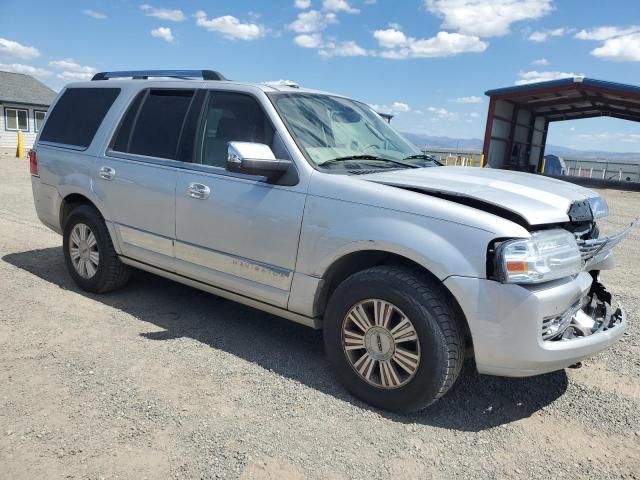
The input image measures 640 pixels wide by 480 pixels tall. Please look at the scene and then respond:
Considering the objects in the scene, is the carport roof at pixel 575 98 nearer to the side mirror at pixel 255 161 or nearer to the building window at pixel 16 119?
the side mirror at pixel 255 161

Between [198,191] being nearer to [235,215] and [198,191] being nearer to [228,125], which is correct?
[235,215]

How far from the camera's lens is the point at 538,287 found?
2.82 metres

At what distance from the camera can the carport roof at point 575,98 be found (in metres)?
24.0

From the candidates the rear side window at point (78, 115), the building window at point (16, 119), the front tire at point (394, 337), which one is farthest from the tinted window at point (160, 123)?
the building window at point (16, 119)

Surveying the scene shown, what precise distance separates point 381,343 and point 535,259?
1.01m

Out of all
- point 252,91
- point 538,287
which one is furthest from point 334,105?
point 538,287

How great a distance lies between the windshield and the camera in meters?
3.75

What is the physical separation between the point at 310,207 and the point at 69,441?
1.89 metres

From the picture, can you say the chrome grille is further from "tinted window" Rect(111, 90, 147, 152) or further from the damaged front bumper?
"tinted window" Rect(111, 90, 147, 152)

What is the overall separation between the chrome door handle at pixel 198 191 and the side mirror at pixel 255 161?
443 millimetres

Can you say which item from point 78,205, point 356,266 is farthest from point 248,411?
point 78,205

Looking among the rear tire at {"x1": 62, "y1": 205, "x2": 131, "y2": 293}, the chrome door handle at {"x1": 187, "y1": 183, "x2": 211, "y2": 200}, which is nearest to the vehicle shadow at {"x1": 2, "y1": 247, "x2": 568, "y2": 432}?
the rear tire at {"x1": 62, "y1": 205, "x2": 131, "y2": 293}

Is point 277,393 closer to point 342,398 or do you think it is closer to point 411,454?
point 342,398

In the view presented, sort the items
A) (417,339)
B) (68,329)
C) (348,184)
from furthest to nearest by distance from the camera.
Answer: (68,329)
(348,184)
(417,339)
